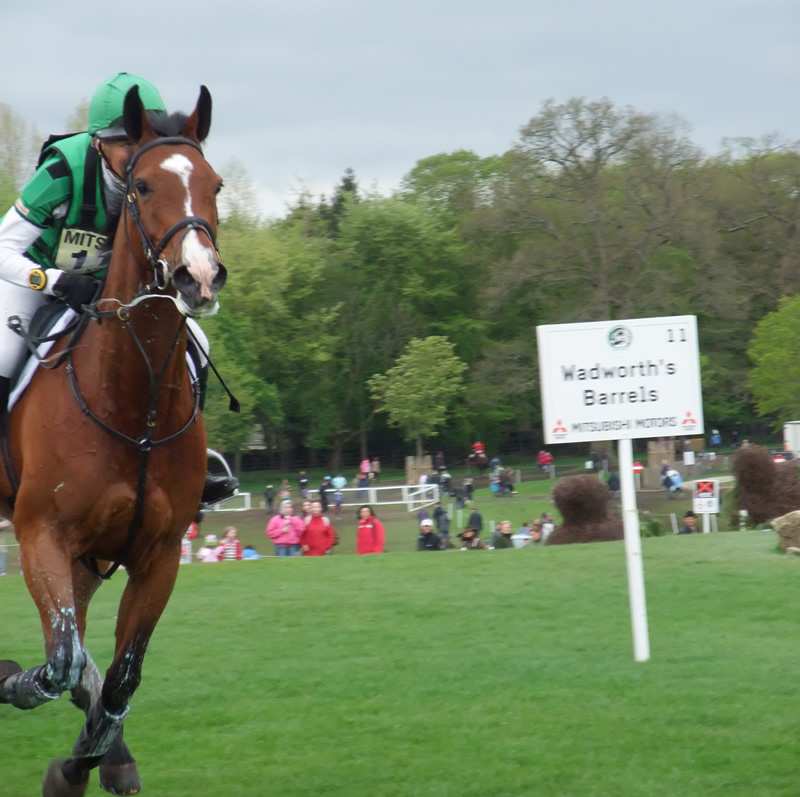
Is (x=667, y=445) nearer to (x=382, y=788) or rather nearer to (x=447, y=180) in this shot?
(x=447, y=180)

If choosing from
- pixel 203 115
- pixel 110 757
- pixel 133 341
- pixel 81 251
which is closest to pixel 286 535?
pixel 110 757

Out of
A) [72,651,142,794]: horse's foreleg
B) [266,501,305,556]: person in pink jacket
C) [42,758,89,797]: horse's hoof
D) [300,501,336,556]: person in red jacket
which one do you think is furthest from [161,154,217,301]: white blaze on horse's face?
[266,501,305,556]: person in pink jacket

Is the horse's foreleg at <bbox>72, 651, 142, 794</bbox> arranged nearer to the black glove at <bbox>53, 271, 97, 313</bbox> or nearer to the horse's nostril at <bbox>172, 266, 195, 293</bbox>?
the black glove at <bbox>53, 271, 97, 313</bbox>

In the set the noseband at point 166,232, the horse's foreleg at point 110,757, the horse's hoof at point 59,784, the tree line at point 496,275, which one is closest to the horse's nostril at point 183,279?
the noseband at point 166,232

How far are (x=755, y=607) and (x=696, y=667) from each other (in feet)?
7.38

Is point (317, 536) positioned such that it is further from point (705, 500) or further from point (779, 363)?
point (779, 363)

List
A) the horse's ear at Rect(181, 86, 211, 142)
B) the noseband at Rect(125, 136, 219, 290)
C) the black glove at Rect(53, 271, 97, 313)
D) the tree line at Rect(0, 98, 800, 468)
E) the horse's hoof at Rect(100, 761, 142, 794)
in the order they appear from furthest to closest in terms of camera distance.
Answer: the tree line at Rect(0, 98, 800, 468)
the horse's hoof at Rect(100, 761, 142, 794)
the black glove at Rect(53, 271, 97, 313)
the horse's ear at Rect(181, 86, 211, 142)
the noseband at Rect(125, 136, 219, 290)

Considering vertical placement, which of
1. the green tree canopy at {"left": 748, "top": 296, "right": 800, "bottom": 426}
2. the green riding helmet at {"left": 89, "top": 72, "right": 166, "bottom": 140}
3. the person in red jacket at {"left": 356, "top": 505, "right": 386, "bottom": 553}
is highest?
the green tree canopy at {"left": 748, "top": 296, "right": 800, "bottom": 426}

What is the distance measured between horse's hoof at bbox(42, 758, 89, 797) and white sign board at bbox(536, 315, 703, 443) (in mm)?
4101

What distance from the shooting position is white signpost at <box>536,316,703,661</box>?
26.4 ft

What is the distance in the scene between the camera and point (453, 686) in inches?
289

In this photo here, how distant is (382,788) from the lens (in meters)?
5.36

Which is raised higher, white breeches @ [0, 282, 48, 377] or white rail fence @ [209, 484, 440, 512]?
white breeches @ [0, 282, 48, 377]

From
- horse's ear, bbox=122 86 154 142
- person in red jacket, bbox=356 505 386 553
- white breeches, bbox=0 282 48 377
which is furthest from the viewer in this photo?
person in red jacket, bbox=356 505 386 553
